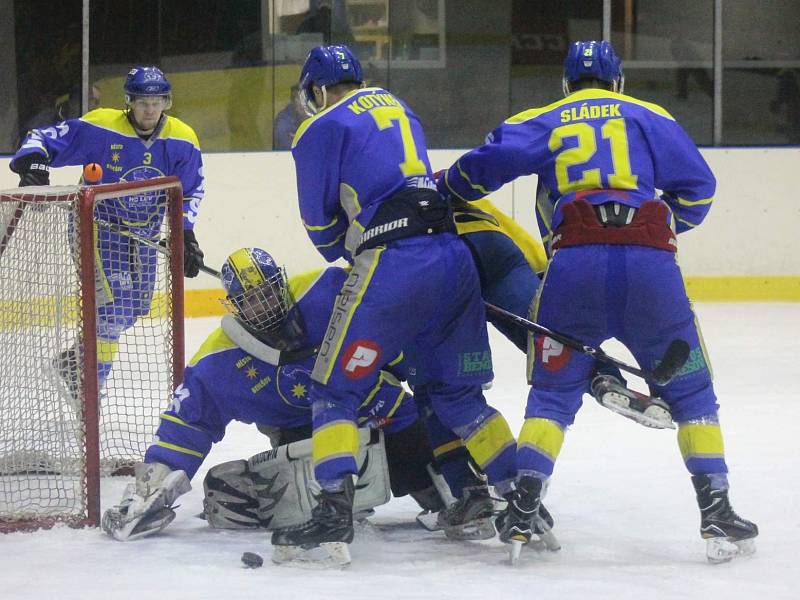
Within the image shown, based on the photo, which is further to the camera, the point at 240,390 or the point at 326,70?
→ the point at 240,390

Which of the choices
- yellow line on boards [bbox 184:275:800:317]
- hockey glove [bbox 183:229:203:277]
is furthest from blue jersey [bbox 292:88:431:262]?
yellow line on boards [bbox 184:275:800:317]

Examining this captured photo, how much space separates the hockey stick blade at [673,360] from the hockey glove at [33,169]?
2117 mm

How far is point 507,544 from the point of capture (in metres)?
3.42

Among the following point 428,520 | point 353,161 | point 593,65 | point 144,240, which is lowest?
point 428,520

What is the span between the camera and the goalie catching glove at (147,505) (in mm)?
3455

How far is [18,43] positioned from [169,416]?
4.90m

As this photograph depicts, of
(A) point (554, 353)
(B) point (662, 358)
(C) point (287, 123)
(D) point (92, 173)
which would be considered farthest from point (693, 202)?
(C) point (287, 123)

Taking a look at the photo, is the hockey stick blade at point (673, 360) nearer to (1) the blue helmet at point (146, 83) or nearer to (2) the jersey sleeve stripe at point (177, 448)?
(2) the jersey sleeve stripe at point (177, 448)

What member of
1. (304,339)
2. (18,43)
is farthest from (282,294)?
(18,43)

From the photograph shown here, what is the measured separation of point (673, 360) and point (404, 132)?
2.62ft

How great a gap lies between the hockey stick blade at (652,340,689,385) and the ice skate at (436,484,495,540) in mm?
543

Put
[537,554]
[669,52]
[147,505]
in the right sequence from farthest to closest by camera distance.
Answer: [669,52] < [147,505] < [537,554]

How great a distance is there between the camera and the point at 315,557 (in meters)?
3.26

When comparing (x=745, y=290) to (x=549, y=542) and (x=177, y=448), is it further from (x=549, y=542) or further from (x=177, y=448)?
(x=177, y=448)
